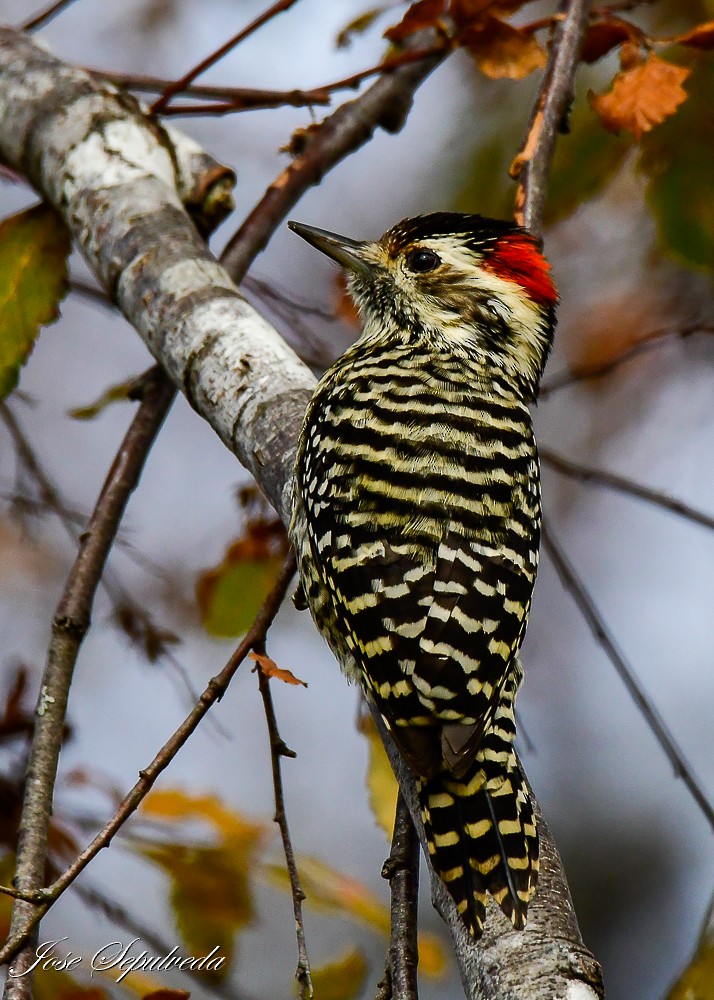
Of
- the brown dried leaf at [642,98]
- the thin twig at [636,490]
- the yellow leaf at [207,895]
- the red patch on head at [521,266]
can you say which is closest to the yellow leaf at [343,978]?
the yellow leaf at [207,895]

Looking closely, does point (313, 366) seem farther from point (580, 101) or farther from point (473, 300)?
point (580, 101)

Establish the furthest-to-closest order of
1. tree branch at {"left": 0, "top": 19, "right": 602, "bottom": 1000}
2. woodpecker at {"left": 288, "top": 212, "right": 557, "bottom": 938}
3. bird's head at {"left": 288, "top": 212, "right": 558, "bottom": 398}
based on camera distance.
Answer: bird's head at {"left": 288, "top": 212, "right": 558, "bottom": 398} < tree branch at {"left": 0, "top": 19, "right": 602, "bottom": 1000} < woodpecker at {"left": 288, "top": 212, "right": 557, "bottom": 938}

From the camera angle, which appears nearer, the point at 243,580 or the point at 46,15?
the point at 243,580

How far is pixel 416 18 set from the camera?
3459 millimetres

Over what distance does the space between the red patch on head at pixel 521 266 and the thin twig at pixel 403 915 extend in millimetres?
1966

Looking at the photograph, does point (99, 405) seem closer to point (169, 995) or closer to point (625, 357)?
point (625, 357)

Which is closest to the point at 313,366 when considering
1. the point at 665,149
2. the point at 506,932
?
the point at 665,149

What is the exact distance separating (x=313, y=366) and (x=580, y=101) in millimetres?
1426

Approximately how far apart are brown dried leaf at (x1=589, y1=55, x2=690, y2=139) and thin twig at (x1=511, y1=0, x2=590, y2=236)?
18cm

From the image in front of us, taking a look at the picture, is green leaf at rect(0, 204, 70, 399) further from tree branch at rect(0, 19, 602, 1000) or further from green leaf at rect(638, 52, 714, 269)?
green leaf at rect(638, 52, 714, 269)

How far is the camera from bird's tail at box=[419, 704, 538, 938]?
7.36ft

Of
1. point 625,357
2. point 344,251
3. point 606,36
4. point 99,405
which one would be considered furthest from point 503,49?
point 99,405

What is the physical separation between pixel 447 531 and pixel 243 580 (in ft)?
3.67

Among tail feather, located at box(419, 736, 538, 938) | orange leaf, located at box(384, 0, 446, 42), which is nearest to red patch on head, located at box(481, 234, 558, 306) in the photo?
orange leaf, located at box(384, 0, 446, 42)
